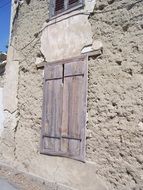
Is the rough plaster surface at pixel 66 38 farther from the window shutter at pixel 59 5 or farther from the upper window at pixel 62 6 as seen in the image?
the window shutter at pixel 59 5

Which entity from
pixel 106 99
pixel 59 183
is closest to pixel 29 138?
pixel 59 183

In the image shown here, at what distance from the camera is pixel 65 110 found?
20.0 ft

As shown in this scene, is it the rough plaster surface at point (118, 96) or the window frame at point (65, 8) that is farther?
the window frame at point (65, 8)

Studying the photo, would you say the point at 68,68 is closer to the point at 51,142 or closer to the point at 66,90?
the point at 66,90

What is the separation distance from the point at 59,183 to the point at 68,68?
2377 mm

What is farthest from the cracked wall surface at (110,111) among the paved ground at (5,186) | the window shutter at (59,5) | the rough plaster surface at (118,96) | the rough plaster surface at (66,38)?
the paved ground at (5,186)

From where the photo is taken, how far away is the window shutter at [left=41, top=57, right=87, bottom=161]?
5789mm

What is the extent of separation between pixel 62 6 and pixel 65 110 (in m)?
2.48

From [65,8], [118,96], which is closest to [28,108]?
[65,8]

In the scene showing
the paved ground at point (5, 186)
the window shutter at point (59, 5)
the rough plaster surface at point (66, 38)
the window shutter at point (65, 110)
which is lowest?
the paved ground at point (5, 186)

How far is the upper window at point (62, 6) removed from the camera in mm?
6390

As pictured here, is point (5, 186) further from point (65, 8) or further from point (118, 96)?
point (65, 8)

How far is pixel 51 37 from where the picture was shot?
22.3 ft

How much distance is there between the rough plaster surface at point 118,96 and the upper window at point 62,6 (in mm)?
756
